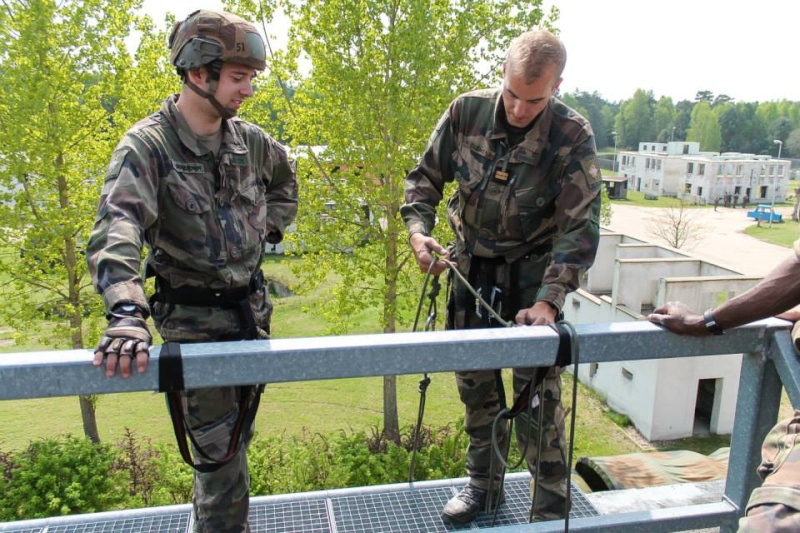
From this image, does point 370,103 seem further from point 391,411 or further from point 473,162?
point 473,162

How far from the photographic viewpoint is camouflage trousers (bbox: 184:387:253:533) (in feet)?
9.93

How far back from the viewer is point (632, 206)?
80688 millimetres

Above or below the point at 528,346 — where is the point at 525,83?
above

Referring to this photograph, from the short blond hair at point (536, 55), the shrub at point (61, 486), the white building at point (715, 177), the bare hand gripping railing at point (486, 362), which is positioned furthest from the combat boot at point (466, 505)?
the white building at point (715, 177)

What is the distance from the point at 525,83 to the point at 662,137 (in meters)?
134

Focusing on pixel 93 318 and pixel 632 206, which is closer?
pixel 93 318

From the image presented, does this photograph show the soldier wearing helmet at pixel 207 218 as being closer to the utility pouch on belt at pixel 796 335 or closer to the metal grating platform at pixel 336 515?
the metal grating platform at pixel 336 515

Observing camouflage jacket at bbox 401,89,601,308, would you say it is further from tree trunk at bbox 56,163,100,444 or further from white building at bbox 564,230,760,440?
white building at bbox 564,230,760,440

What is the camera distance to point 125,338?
2.11m

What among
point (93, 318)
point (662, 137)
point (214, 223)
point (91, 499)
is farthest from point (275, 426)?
point (662, 137)

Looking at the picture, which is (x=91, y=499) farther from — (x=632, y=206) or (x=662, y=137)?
(x=662, y=137)

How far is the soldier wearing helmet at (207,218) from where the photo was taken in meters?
2.87

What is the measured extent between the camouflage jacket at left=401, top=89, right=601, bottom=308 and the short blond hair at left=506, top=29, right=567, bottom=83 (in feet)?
1.03

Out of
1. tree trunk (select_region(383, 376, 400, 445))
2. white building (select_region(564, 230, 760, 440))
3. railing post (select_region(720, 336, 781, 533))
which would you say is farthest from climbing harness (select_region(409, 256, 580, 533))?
white building (select_region(564, 230, 760, 440))
